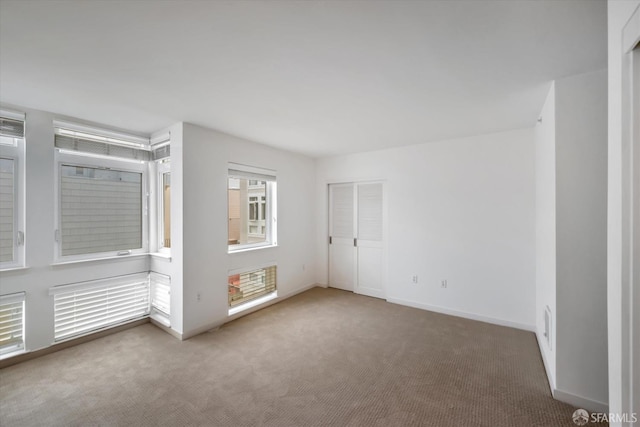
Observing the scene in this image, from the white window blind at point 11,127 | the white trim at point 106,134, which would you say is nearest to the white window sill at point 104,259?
the white window blind at point 11,127

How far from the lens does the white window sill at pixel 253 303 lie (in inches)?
150

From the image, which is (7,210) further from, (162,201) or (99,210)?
(162,201)

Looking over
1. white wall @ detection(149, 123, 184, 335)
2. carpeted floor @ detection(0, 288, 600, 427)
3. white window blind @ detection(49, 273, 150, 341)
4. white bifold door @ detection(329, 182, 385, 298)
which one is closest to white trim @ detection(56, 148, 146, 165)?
white wall @ detection(149, 123, 184, 335)

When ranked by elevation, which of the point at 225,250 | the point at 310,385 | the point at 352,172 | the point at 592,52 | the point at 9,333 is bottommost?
the point at 310,385

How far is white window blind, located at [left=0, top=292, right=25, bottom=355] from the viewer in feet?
8.58

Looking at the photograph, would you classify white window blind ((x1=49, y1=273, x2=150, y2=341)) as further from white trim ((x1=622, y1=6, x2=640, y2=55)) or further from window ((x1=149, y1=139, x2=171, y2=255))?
white trim ((x1=622, y1=6, x2=640, y2=55))

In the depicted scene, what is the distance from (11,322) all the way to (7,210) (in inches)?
44.2

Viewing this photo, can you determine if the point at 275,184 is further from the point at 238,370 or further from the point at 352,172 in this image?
the point at 238,370

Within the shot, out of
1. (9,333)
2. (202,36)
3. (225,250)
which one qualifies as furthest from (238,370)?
(202,36)

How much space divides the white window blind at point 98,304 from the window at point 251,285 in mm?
1143

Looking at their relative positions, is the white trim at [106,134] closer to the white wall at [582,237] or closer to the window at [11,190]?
the window at [11,190]

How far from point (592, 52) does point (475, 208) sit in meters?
2.25

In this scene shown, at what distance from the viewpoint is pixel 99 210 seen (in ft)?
10.9

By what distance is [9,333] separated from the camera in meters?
2.65
